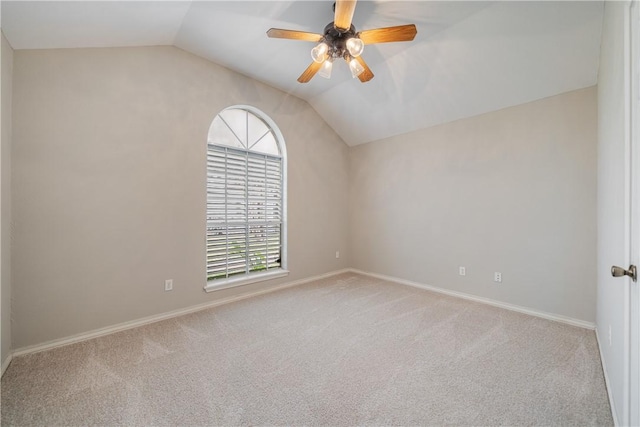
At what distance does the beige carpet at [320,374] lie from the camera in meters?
1.49

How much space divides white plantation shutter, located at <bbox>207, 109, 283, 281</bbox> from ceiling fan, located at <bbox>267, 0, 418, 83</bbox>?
1.55 meters

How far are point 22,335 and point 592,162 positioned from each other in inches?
209

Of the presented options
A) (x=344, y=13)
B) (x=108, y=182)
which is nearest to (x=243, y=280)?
(x=108, y=182)

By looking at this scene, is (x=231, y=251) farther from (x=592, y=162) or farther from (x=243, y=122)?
(x=592, y=162)

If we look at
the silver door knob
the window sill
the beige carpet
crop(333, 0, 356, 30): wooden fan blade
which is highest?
crop(333, 0, 356, 30): wooden fan blade

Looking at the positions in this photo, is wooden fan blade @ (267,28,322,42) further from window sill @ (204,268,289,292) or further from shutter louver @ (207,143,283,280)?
window sill @ (204,268,289,292)

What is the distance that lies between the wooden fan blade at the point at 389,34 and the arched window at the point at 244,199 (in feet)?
6.50

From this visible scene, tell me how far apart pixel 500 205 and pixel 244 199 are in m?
3.24

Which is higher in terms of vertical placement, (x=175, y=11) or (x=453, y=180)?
(x=175, y=11)

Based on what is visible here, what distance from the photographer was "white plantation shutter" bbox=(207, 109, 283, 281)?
10.7 feet

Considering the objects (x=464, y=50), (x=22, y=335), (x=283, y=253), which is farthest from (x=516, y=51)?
(x=22, y=335)

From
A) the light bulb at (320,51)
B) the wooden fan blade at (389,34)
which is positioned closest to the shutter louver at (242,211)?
the light bulb at (320,51)

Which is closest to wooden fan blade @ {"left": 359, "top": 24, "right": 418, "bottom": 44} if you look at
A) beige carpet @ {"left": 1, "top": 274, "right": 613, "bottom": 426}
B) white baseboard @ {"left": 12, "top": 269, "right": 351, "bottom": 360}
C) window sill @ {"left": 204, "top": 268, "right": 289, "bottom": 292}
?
beige carpet @ {"left": 1, "top": 274, "right": 613, "bottom": 426}

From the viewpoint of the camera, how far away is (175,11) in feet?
7.23
